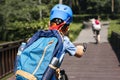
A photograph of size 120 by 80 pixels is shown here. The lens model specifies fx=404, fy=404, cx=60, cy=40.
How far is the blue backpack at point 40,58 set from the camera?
3.57 metres

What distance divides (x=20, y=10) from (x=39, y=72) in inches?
1093

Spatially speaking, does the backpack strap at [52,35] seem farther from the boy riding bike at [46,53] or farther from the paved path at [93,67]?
the paved path at [93,67]

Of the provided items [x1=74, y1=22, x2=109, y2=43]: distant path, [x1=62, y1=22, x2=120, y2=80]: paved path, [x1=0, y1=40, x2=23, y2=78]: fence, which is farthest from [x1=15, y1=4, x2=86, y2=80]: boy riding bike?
[x1=74, y1=22, x2=109, y2=43]: distant path

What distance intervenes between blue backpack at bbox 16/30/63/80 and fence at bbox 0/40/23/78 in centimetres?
683

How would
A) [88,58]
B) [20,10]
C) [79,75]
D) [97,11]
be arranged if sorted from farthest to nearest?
[97,11], [20,10], [88,58], [79,75]

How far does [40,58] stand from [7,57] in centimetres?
768

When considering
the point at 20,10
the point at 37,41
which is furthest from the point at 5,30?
the point at 37,41

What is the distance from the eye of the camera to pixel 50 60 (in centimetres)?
363

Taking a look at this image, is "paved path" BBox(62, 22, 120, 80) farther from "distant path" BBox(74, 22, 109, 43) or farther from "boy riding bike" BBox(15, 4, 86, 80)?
"distant path" BBox(74, 22, 109, 43)

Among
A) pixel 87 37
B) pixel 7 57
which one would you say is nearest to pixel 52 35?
pixel 7 57

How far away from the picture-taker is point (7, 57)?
1120cm

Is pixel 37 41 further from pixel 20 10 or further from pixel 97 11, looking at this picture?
pixel 97 11

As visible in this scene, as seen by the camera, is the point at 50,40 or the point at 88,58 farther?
the point at 88,58

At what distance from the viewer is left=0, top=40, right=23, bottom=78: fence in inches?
420
